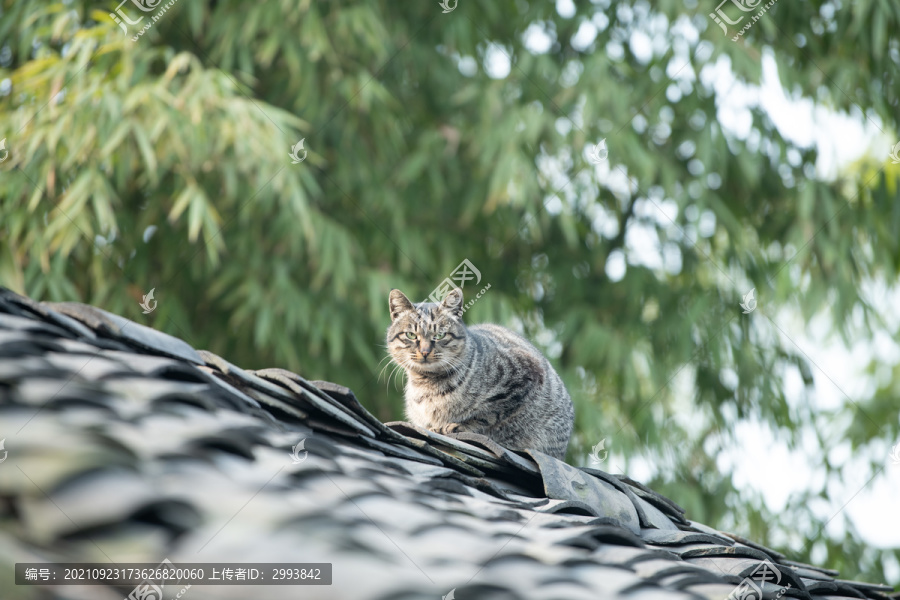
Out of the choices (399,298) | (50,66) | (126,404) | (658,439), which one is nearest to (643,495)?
(126,404)

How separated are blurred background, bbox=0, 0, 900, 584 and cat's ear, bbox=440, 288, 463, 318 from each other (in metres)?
1.64

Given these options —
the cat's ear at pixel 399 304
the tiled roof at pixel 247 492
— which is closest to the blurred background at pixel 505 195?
the cat's ear at pixel 399 304

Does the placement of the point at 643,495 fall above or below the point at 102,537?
above

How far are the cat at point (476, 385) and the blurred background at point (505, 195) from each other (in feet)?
5.87

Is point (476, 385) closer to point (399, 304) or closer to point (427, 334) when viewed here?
point (427, 334)

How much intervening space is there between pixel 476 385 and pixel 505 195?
2679mm

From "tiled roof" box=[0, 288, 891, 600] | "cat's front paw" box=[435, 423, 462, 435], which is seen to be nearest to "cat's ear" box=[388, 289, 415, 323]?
"cat's front paw" box=[435, 423, 462, 435]

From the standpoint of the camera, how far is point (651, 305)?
691 cm

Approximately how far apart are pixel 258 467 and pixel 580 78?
5.69 m

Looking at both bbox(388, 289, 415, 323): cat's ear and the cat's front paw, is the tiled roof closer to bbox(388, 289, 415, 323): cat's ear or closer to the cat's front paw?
the cat's front paw

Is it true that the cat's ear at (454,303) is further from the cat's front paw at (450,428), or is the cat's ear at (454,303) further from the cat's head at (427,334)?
the cat's front paw at (450,428)

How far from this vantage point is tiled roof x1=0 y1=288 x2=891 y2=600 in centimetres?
92

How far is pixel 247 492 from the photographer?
1028 mm

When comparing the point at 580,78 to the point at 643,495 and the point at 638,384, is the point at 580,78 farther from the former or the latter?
the point at 643,495
